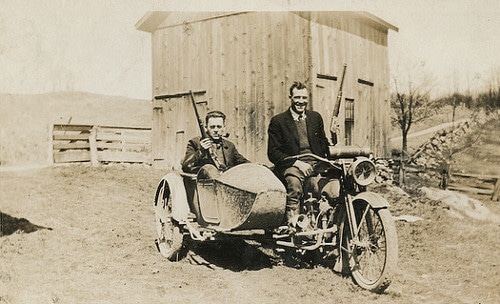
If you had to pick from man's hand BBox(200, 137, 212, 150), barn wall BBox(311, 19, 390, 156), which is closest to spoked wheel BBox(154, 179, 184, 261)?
man's hand BBox(200, 137, 212, 150)

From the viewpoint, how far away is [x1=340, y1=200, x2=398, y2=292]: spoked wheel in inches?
126

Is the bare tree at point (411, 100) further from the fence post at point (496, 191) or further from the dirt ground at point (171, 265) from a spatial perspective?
the dirt ground at point (171, 265)

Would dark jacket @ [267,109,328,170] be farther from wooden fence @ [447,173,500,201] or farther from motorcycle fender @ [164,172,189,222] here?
wooden fence @ [447,173,500,201]

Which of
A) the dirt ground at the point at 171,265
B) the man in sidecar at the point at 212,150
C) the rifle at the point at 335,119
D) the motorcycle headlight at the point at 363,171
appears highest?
the rifle at the point at 335,119

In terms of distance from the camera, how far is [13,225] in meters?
4.99

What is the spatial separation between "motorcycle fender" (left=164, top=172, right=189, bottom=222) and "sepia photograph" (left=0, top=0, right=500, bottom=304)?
1 centimetres

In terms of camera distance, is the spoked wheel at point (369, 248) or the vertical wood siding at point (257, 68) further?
the vertical wood siding at point (257, 68)

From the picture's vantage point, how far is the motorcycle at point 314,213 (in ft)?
11.5

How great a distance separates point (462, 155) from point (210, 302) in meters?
6.74

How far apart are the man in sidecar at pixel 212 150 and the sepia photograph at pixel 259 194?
2 cm

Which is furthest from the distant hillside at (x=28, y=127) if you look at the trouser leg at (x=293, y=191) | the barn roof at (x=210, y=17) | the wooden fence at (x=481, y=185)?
the wooden fence at (x=481, y=185)

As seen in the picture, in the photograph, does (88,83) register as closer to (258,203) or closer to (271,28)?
(258,203)

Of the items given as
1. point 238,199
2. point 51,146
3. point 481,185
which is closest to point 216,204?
point 238,199

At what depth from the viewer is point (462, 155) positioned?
8344 mm
